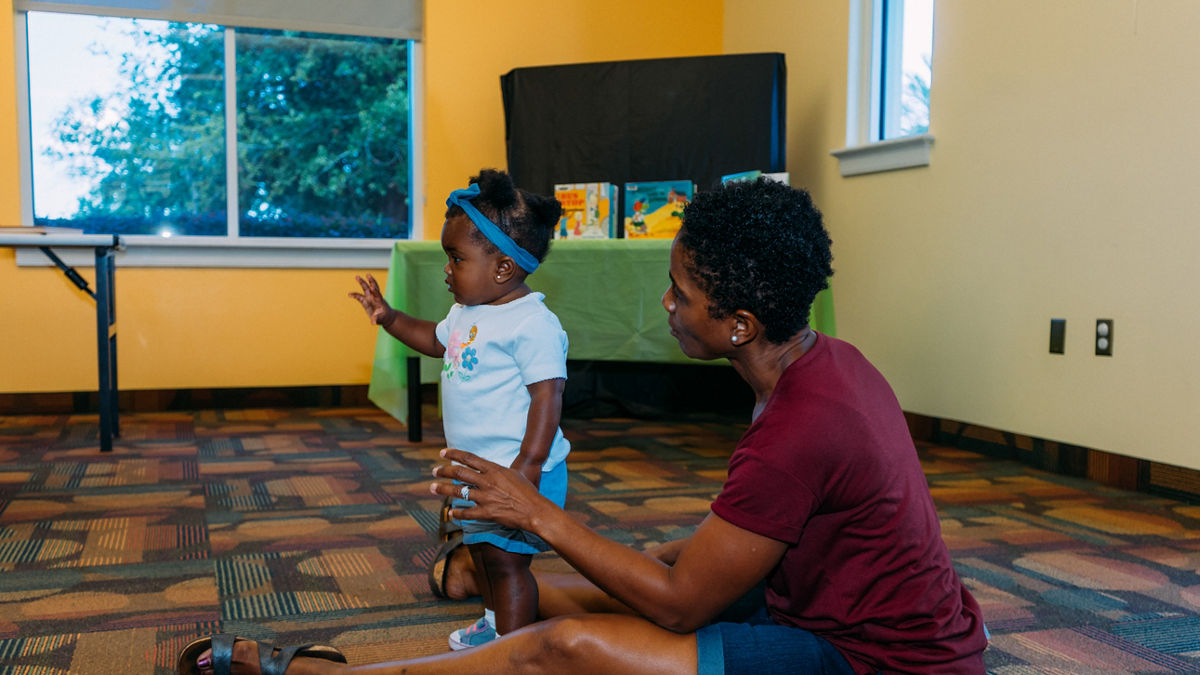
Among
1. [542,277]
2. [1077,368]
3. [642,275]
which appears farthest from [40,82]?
[1077,368]

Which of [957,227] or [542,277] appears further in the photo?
[957,227]

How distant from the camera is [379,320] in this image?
1.79 meters

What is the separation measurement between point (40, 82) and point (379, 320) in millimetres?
3338

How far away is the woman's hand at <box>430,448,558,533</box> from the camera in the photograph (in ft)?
3.28

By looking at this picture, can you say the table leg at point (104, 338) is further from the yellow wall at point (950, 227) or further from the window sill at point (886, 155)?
the window sill at point (886, 155)

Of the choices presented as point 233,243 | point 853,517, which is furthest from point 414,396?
point 853,517

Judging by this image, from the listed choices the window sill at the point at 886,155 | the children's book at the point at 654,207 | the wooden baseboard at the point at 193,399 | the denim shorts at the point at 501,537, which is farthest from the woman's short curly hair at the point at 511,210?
the wooden baseboard at the point at 193,399

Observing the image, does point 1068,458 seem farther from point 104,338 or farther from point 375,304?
point 104,338

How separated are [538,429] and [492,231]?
33 cm

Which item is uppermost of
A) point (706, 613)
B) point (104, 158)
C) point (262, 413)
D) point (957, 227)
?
point (104, 158)

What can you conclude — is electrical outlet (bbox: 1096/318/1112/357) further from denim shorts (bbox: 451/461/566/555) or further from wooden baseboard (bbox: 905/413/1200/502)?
denim shorts (bbox: 451/461/566/555)

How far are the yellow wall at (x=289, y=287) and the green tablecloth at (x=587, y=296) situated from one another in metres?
1.48

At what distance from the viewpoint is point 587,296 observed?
3176 millimetres

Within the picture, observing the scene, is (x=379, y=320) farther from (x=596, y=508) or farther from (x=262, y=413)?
(x=262, y=413)
